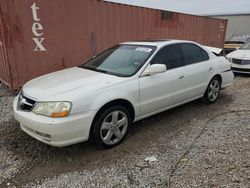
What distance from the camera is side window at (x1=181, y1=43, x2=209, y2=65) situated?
4375 millimetres

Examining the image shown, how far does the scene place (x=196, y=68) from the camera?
14.6 ft

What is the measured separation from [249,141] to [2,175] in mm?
3364

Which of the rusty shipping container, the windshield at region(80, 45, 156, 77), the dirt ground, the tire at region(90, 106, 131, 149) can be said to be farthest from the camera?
the rusty shipping container

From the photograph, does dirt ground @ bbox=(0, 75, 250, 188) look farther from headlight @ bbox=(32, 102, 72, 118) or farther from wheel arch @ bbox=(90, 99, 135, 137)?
headlight @ bbox=(32, 102, 72, 118)

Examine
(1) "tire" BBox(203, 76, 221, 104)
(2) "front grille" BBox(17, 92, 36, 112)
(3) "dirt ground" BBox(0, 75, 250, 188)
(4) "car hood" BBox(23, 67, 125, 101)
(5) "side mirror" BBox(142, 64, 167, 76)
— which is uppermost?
(5) "side mirror" BBox(142, 64, 167, 76)

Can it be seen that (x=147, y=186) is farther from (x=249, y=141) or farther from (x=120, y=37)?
(x=120, y=37)

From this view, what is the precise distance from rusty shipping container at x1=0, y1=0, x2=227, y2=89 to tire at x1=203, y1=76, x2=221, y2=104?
349cm

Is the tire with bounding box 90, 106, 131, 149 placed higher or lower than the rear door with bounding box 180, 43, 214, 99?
lower

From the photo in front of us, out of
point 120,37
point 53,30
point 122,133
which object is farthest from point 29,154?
point 120,37

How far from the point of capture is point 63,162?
9.93 ft

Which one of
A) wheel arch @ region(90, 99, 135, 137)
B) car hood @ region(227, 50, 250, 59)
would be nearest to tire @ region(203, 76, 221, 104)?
wheel arch @ region(90, 99, 135, 137)

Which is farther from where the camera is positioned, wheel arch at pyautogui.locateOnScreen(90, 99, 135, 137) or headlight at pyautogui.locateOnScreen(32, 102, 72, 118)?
wheel arch at pyautogui.locateOnScreen(90, 99, 135, 137)

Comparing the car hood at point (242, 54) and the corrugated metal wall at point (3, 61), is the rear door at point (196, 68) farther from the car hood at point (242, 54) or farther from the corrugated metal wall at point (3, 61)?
the car hood at point (242, 54)

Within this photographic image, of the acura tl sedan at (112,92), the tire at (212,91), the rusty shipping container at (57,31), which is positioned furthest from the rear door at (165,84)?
the rusty shipping container at (57,31)
